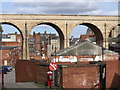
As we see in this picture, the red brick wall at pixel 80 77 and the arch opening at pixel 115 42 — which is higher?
the arch opening at pixel 115 42

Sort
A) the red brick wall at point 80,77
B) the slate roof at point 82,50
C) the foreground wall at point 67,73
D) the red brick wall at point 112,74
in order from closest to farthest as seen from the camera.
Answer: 1. the red brick wall at point 80,77
2. the foreground wall at point 67,73
3. the red brick wall at point 112,74
4. the slate roof at point 82,50

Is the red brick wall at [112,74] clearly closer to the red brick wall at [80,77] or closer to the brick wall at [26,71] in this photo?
the red brick wall at [80,77]

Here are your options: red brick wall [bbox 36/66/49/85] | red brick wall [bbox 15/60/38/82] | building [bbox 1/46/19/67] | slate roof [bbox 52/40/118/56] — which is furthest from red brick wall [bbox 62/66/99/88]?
building [bbox 1/46/19/67]

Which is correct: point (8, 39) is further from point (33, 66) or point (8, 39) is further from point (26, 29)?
point (33, 66)

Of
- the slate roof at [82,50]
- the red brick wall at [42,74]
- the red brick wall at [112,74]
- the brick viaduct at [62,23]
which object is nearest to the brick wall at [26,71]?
the red brick wall at [42,74]

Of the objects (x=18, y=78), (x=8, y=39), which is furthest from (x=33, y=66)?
(x=8, y=39)

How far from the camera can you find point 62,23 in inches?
1506

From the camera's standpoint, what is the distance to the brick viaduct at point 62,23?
36178mm

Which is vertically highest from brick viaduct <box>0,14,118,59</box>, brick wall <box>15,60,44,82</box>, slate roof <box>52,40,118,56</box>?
brick viaduct <box>0,14,118,59</box>

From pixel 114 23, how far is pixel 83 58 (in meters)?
26.0

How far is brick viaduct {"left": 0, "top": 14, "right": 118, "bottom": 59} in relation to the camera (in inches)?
1424

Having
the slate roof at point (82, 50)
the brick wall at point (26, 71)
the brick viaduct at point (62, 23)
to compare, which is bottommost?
the brick wall at point (26, 71)

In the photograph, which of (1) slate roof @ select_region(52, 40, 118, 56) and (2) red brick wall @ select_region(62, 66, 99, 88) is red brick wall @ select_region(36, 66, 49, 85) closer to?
(2) red brick wall @ select_region(62, 66, 99, 88)

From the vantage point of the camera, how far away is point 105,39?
40.4 m
